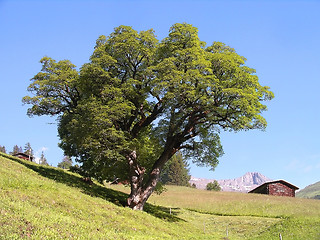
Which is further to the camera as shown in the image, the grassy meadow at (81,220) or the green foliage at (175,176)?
the green foliage at (175,176)

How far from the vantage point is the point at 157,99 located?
32.0 m

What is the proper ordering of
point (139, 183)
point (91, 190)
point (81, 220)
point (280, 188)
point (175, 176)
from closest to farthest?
point (81, 220), point (139, 183), point (91, 190), point (280, 188), point (175, 176)

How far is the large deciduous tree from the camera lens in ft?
91.7

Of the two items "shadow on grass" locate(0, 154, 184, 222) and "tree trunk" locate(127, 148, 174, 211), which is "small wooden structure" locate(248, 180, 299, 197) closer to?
"shadow on grass" locate(0, 154, 184, 222)

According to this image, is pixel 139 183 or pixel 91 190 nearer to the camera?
pixel 139 183

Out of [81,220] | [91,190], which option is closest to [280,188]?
[91,190]

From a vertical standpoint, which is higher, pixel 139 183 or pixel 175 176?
pixel 175 176

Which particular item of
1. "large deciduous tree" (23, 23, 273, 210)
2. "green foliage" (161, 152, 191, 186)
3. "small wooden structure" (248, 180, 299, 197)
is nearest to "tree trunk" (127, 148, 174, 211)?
"large deciduous tree" (23, 23, 273, 210)

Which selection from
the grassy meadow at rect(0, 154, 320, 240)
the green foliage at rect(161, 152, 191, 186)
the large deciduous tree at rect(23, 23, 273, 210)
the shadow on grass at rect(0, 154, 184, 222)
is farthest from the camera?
the green foliage at rect(161, 152, 191, 186)

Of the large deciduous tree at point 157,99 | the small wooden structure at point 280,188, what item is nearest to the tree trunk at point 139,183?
the large deciduous tree at point 157,99

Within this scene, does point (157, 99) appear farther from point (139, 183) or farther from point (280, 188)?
point (280, 188)

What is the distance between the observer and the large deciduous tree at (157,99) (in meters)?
28.0

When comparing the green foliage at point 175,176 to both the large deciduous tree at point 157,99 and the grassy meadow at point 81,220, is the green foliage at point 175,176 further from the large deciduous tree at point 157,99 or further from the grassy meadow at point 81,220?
the large deciduous tree at point 157,99

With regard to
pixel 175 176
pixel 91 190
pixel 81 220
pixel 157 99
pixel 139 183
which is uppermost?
pixel 175 176
